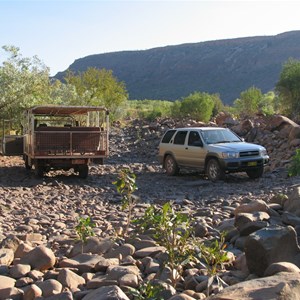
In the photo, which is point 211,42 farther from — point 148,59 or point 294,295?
Answer: point 294,295

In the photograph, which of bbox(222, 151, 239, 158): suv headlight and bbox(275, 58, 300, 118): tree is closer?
bbox(222, 151, 239, 158): suv headlight

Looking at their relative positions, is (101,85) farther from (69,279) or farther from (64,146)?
(69,279)

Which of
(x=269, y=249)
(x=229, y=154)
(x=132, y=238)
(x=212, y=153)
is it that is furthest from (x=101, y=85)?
(x=269, y=249)

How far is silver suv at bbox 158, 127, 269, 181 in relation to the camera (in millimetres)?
15234

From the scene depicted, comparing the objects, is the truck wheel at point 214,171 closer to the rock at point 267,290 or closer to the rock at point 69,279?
the rock at point 69,279

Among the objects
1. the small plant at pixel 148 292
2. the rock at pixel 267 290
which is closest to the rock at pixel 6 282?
the small plant at pixel 148 292

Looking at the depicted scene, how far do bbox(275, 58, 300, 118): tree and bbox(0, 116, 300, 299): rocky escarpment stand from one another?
16.2 m

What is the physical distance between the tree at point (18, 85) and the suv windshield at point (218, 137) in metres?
8.22

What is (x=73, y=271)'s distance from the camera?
241 inches

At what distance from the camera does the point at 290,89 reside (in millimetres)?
33688

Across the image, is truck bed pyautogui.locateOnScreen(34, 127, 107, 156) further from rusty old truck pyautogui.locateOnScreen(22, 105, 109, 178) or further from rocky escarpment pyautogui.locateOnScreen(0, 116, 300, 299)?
rocky escarpment pyautogui.locateOnScreen(0, 116, 300, 299)

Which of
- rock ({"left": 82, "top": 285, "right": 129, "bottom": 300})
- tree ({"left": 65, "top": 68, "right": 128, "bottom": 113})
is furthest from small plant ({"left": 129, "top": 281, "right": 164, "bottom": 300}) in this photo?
tree ({"left": 65, "top": 68, "right": 128, "bottom": 113})

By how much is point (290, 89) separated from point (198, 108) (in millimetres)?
7701

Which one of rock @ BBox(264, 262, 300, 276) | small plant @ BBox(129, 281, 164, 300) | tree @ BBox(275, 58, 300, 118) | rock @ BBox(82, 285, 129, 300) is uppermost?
tree @ BBox(275, 58, 300, 118)
